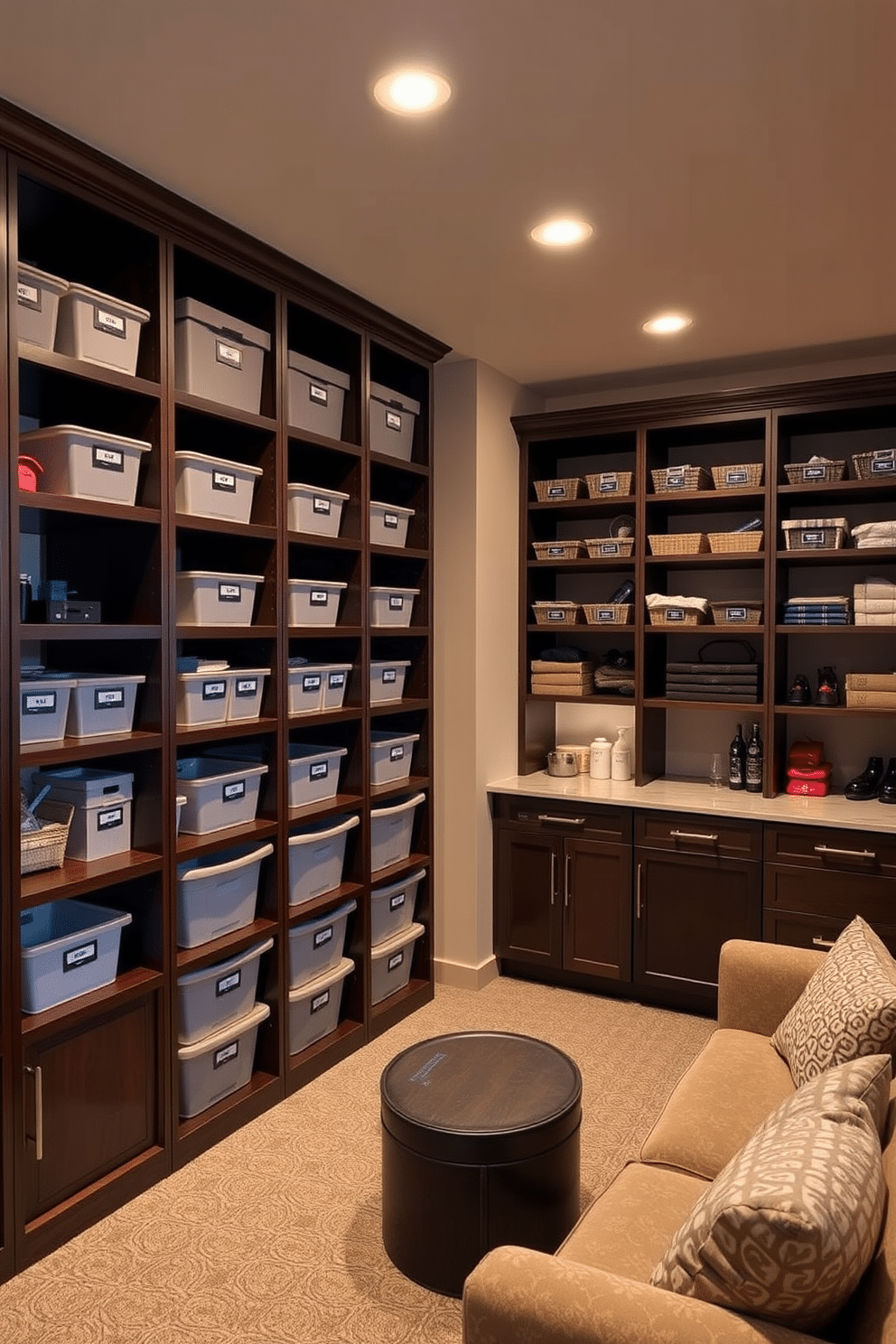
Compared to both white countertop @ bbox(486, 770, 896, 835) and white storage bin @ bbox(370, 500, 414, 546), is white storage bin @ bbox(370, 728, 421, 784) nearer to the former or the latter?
white countertop @ bbox(486, 770, 896, 835)

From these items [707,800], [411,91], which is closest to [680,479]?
[707,800]

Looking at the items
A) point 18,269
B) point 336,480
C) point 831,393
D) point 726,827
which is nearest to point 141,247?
point 18,269

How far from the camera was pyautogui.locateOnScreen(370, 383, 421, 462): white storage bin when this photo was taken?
366cm

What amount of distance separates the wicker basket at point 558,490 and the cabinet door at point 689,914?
1.61 metres

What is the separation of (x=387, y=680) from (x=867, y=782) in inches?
78.7

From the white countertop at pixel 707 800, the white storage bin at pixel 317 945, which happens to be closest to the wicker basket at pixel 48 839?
the white storage bin at pixel 317 945

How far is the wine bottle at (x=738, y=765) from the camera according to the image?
4180 millimetres

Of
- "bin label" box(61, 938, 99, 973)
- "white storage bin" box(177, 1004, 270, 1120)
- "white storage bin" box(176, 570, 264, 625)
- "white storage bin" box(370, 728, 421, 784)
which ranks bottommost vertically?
"white storage bin" box(177, 1004, 270, 1120)

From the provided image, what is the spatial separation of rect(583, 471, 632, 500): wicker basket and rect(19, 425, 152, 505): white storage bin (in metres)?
2.28

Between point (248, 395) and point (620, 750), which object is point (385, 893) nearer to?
point (620, 750)

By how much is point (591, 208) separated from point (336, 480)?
Result: 1.37 m

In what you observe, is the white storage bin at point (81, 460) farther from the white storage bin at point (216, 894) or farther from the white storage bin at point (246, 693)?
the white storage bin at point (216, 894)

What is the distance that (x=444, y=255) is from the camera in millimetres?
2967

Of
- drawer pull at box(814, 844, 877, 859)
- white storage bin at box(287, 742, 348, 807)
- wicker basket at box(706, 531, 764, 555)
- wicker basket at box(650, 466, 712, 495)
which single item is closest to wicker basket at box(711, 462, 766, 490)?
wicker basket at box(650, 466, 712, 495)
